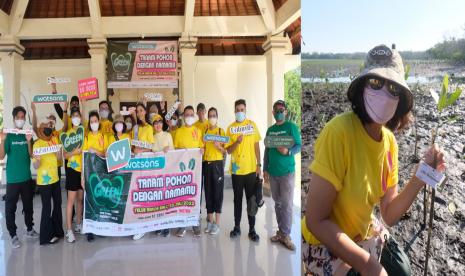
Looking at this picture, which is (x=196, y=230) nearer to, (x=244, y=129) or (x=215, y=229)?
(x=215, y=229)

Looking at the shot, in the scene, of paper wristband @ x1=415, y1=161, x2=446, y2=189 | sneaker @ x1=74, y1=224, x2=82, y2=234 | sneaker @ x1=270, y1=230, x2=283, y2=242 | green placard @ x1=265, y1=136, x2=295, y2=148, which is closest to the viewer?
paper wristband @ x1=415, y1=161, x2=446, y2=189

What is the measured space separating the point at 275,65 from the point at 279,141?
39 centimetres

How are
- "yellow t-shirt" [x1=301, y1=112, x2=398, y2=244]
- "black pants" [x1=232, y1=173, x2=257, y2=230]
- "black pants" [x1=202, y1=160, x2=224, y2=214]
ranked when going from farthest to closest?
"black pants" [x1=202, y1=160, x2=224, y2=214], "black pants" [x1=232, y1=173, x2=257, y2=230], "yellow t-shirt" [x1=301, y1=112, x2=398, y2=244]

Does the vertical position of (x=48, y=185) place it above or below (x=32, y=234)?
above

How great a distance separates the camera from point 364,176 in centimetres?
128

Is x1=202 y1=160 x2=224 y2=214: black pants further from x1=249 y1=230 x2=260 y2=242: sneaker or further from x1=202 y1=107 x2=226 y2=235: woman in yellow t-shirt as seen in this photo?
x1=249 y1=230 x2=260 y2=242: sneaker

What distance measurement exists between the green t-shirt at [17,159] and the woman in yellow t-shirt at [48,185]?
0.07m

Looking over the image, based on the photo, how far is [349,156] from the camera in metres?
1.25

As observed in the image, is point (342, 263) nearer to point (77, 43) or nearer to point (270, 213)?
point (270, 213)

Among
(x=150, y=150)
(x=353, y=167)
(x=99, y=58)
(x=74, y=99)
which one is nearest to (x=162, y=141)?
(x=150, y=150)

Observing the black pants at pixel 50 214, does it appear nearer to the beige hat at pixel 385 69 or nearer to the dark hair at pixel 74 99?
the dark hair at pixel 74 99

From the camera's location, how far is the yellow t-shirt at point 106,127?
7.56ft

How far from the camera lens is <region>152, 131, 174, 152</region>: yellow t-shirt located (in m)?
2.60

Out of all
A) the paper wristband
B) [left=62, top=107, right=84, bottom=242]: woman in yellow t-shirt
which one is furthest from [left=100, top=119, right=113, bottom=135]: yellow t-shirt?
the paper wristband
